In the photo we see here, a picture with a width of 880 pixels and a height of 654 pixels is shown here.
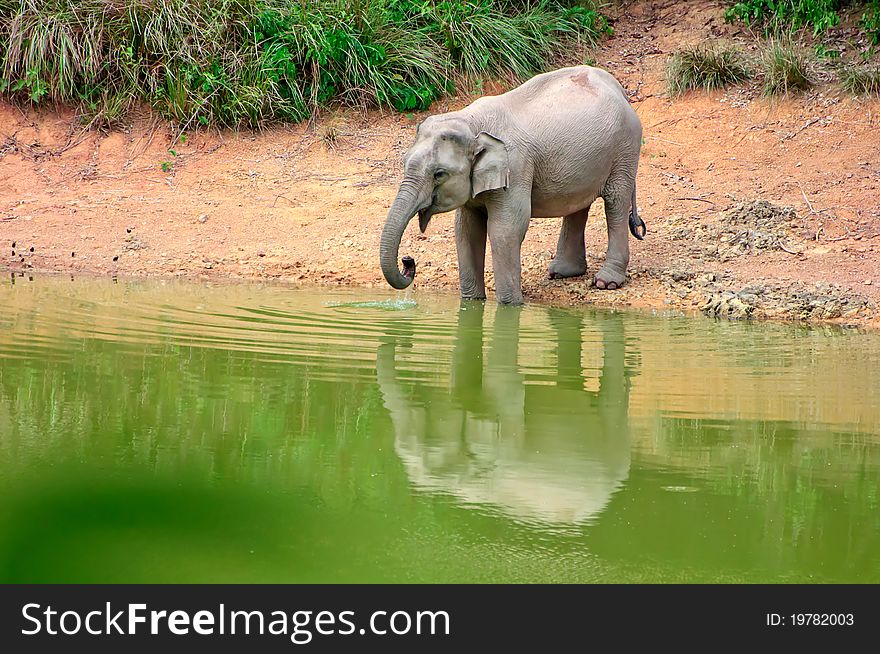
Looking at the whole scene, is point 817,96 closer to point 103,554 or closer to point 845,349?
point 845,349

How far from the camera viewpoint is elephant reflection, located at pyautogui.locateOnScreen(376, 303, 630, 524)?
3883mm

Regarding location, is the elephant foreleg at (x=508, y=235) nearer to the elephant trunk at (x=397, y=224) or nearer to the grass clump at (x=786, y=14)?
the elephant trunk at (x=397, y=224)

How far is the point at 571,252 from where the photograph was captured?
1022 centimetres

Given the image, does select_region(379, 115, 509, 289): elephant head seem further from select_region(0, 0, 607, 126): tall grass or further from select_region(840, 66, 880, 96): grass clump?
select_region(840, 66, 880, 96): grass clump

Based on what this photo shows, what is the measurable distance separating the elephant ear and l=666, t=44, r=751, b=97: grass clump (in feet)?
22.7

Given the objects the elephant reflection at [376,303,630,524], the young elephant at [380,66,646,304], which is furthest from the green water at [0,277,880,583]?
the young elephant at [380,66,646,304]

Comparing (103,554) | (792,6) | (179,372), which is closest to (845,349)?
(179,372)

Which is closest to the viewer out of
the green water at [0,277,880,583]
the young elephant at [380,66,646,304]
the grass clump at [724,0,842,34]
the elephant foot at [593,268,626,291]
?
the green water at [0,277,880,583]

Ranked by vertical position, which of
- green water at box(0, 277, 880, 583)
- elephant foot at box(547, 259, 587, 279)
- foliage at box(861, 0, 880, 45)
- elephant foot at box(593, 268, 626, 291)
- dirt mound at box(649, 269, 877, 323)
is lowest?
green water at box(0, 277, 880, 583)

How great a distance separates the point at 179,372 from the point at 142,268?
5.24 metres

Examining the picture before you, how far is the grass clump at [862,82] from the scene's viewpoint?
14.0 metres

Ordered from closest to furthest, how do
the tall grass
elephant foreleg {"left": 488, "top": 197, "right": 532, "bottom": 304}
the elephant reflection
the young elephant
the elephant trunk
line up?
the elephant reflection → the elephant trunk → the young elephant → elephant foreleg {"left": 488, "top": 197, "right": 532, "bottom": 304} → the tall grass

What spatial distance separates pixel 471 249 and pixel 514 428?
4.76 m

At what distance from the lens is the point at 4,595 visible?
2947 mm
